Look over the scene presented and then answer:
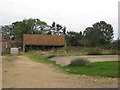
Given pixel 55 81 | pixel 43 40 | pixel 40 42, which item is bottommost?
pixel 55 81

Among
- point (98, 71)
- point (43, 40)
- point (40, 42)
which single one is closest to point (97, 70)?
point (98, 71)

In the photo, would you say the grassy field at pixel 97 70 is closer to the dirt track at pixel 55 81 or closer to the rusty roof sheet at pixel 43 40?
the dirt track at pixel 55 81

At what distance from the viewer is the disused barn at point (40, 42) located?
4703 cm

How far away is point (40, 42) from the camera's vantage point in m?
47.6

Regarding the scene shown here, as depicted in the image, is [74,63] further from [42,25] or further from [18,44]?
[42,25]

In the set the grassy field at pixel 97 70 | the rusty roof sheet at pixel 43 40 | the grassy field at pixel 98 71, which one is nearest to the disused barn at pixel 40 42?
the rusty roof sheet at pixel 43 40

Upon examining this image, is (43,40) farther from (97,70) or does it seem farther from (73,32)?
(97,70)

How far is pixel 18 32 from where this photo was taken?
5650cm

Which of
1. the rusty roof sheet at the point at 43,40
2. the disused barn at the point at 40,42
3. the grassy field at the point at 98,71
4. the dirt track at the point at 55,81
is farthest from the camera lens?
the rusty roof sheet at the point at 43,40

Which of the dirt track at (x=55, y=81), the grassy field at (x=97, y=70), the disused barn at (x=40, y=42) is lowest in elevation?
the dirt track at (x=55, y=81)

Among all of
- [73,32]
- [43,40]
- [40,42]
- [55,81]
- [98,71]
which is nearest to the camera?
[55,81]

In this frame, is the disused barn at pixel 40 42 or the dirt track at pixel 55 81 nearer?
the dirt track at pixel 55 81

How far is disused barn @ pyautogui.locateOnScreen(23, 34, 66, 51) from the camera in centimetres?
4703

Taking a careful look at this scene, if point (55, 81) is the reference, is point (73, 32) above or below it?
above
